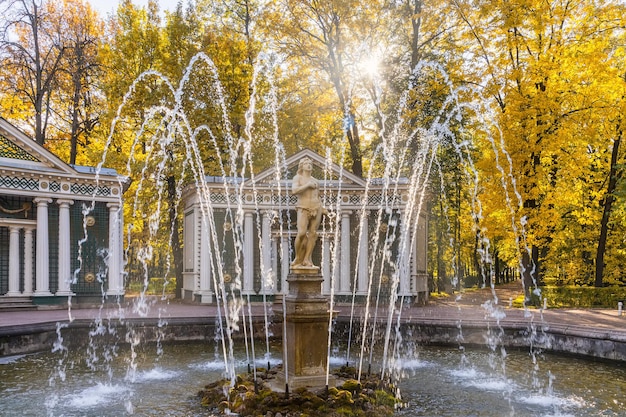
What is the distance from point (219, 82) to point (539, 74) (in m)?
15.4

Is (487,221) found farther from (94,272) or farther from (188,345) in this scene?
(94,272)

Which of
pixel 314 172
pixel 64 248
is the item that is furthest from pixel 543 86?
pixel 64 248

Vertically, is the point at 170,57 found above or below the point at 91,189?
above

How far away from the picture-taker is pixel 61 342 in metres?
14.0

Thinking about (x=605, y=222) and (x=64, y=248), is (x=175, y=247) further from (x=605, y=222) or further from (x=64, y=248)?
(x=605, y=222)

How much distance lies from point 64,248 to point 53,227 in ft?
3.44

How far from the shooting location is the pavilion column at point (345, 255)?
2516 cm

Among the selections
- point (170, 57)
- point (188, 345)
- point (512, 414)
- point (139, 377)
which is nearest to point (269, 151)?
point (170, 57)

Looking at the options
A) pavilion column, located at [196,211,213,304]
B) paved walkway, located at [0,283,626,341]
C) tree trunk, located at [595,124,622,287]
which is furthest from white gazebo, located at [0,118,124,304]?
tree trunk, located at [595,124,622,287]

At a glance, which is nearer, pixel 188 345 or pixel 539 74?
pixel 188 345

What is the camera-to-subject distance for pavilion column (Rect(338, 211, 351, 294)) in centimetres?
2516

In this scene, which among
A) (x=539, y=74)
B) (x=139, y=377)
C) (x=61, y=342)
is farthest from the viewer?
(x=539, y=74)

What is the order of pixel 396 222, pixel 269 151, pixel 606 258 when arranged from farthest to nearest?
pixel 269 151, pixel 606 258, pixel 396 222

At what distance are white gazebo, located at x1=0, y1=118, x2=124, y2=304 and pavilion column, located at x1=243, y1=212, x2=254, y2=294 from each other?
5.21 metres
